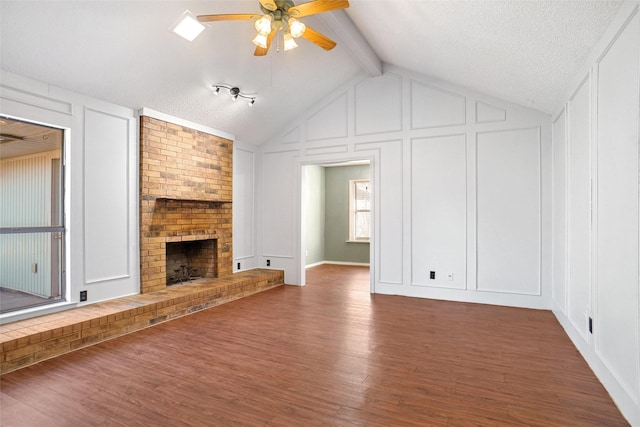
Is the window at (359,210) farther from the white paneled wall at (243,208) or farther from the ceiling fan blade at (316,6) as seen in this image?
the ceiling fan blade at (316,6)

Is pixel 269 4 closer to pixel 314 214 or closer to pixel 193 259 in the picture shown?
pixel 193 259

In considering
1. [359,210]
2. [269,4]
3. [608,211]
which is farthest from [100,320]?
[359,210]

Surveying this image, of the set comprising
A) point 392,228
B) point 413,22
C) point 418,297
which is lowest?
point 418,297

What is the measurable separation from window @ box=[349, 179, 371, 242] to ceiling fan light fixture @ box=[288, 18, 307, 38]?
574cm

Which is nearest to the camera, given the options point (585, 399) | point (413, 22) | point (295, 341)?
point (585, 399)

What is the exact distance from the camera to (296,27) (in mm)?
2869

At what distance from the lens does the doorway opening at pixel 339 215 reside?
330 inches

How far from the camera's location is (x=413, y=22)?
3518 millimetres

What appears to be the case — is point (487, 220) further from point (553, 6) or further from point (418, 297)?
point (553, 6)

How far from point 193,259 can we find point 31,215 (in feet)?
7.96

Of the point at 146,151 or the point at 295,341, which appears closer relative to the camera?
the point at 295,341

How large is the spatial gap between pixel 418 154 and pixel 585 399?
11.6 ft

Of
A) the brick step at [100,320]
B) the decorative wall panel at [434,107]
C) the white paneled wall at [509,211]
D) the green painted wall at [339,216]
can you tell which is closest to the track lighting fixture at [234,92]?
the decorative wall panel at [434,107]

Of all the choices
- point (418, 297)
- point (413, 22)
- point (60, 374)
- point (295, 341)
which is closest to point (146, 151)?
point (60, 374)
